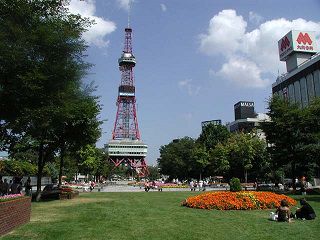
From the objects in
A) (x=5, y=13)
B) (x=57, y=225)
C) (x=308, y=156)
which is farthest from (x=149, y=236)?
(x=308, y=156)

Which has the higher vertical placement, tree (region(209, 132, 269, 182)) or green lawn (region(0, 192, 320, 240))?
tree (region(209, 132, 269, 182))

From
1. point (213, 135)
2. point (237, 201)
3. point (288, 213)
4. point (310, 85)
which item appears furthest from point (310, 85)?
point (288, 213)

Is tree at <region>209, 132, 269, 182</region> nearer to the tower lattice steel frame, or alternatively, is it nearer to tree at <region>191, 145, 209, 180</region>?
tree at <region>191, 145, 209, 180</region>

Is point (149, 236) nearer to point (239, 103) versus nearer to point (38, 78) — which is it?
point (38, 78)

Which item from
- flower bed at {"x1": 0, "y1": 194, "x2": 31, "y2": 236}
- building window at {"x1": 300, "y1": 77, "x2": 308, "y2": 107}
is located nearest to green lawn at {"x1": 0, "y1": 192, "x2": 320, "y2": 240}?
flower bed at {"x1": 0, "y1": 194, "x2": 31, "y2": 236}

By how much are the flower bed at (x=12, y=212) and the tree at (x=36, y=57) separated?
349cm

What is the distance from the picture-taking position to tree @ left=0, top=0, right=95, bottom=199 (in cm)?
1329

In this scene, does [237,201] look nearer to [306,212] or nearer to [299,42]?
[306,212]

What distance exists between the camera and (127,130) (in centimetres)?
15900

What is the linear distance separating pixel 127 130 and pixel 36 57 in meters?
145

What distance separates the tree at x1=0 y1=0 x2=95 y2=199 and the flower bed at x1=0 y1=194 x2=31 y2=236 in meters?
3.49

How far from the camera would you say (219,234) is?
1202 cm

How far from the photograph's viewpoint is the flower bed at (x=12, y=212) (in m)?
11.9

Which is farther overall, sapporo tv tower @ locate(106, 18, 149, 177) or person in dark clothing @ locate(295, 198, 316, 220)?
sapporo tv tower @ locate(106, 18, 149, 177)
